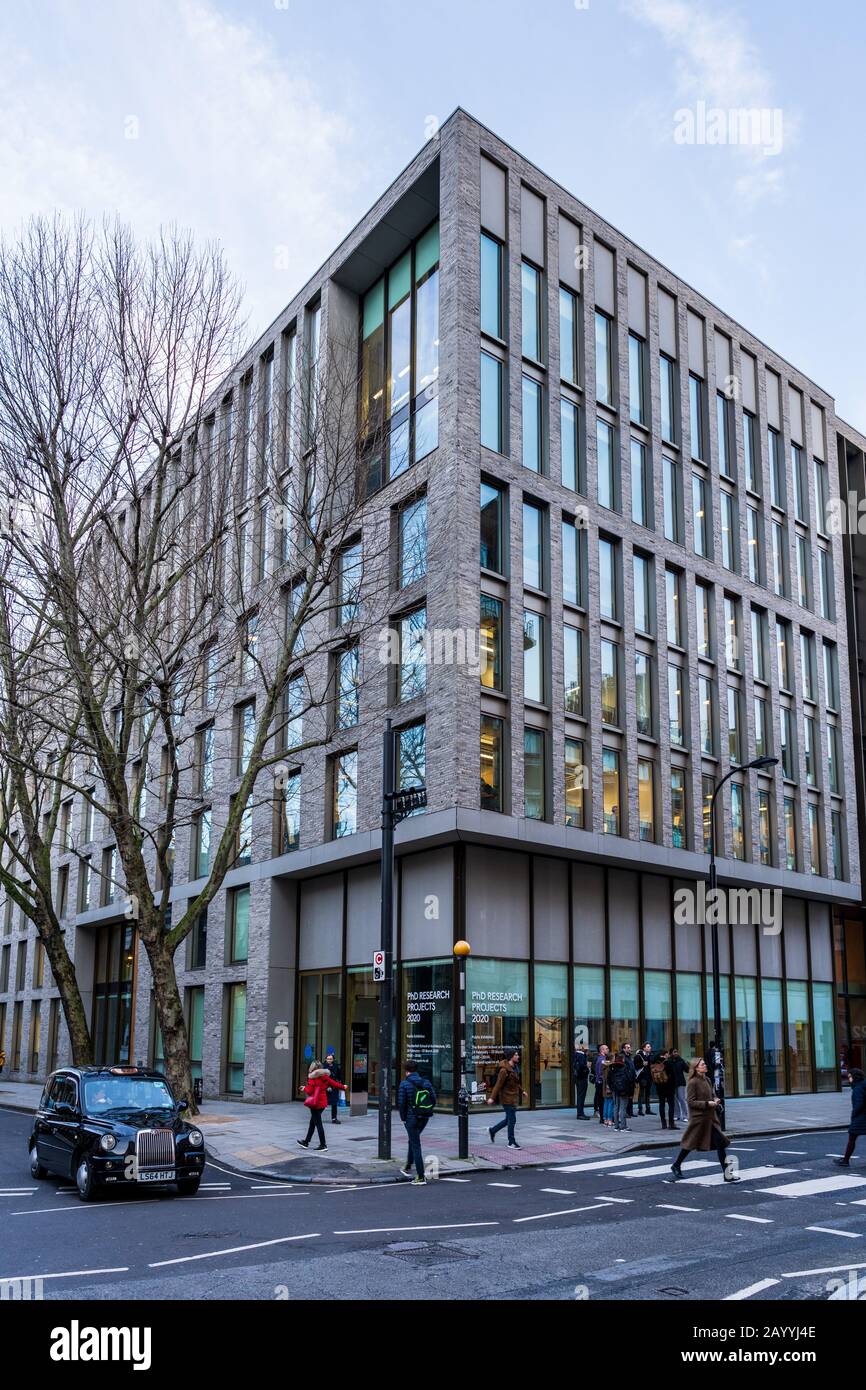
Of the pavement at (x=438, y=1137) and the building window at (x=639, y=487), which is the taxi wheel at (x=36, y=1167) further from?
the building window at (x=639, y=487)

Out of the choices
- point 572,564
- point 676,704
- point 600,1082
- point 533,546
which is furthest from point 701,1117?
point 676,704

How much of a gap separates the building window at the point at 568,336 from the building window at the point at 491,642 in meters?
7.61

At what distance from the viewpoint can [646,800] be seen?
103 feet

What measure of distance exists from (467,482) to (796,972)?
19.9 m

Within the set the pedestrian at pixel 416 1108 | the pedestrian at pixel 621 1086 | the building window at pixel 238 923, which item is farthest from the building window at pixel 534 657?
the pedestrian at pixel 416 1108

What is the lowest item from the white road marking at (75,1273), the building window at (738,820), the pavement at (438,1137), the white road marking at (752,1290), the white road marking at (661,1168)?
the pavement at (438,1137)

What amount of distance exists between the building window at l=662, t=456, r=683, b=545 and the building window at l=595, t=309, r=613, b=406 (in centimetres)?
293

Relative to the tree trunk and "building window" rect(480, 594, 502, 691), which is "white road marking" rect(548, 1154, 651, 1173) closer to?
the tree trunk

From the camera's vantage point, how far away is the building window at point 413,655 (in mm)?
27531

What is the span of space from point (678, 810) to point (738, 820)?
3.06m

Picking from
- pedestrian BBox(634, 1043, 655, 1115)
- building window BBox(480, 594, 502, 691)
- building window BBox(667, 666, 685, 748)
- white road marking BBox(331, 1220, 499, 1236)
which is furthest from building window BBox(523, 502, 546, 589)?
white road marking BBox(331, 1220, 499, 1236)

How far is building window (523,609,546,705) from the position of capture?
2838 centimetres
